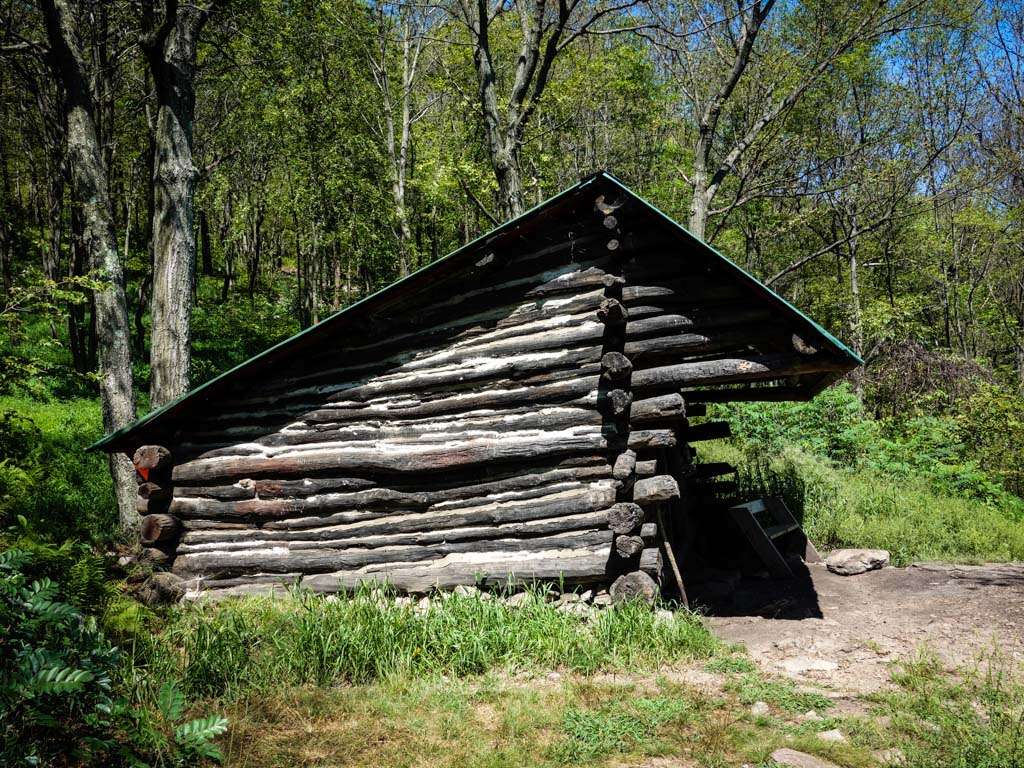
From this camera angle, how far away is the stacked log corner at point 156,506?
821cm

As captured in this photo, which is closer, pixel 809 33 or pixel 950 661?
pixel 950 661

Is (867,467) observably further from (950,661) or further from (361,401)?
(361,401)

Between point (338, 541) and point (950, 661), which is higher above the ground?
point (338, 541)

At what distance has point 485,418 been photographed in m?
7.66

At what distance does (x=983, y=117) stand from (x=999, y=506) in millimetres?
16781

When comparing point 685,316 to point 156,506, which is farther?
point 156,506

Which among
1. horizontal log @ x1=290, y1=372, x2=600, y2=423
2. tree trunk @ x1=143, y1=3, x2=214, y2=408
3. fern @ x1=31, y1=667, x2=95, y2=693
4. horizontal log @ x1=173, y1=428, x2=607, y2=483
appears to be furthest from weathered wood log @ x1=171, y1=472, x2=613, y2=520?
fern @ x1=31, y1=667, x2=95, y2=693

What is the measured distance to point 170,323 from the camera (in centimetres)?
1011

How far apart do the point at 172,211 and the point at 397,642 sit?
7518mm

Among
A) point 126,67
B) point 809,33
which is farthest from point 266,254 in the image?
point 809,33

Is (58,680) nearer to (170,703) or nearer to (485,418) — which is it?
(170,703)

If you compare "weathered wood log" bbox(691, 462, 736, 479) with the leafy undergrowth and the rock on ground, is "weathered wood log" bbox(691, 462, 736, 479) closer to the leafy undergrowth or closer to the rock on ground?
the rock on ground

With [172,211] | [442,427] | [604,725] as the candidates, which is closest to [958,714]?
[604,725]

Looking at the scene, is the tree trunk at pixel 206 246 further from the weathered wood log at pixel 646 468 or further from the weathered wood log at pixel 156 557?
the weathered wood log at pixel 646 468
